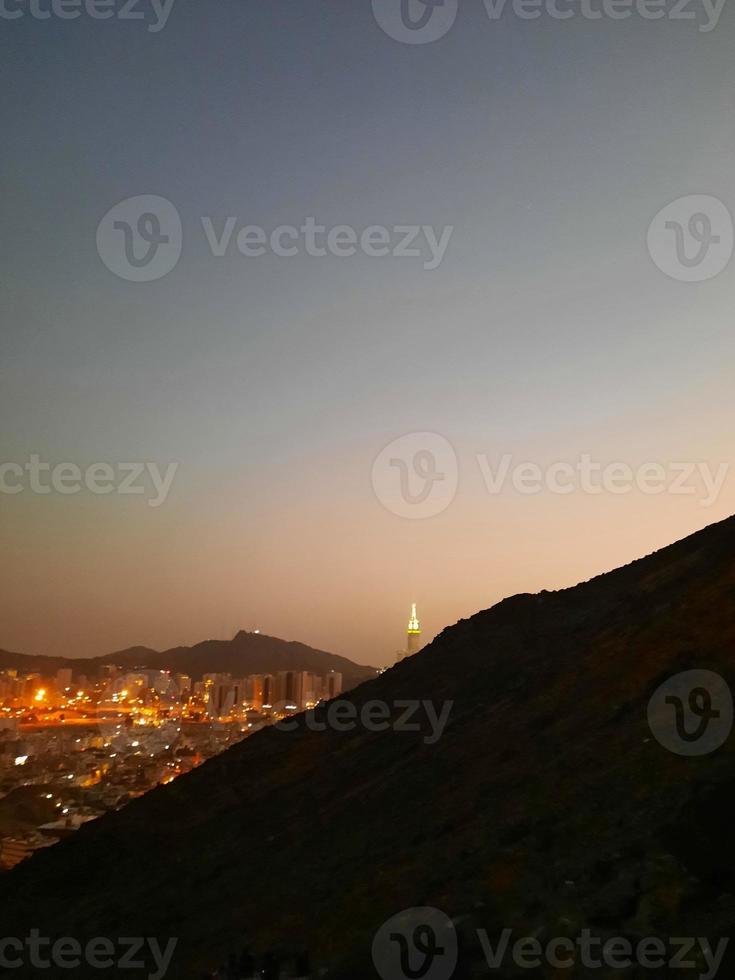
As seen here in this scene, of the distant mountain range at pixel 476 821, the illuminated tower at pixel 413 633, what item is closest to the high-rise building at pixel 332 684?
the illuminated tower at pixel 413 633

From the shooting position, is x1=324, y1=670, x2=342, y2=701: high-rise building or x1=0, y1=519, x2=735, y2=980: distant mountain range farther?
x1=324, y1=670, x2=342, y2=701: high-rise building

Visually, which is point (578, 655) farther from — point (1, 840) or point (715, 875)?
point (1, 840)

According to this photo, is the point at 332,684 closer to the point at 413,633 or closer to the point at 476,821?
the point at 413,633

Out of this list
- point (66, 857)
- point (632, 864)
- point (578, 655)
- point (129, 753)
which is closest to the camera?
point (632, 864)

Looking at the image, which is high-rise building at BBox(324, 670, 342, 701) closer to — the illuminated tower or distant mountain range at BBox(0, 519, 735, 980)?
the illuminated tower

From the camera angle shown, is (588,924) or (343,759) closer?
(588,924)

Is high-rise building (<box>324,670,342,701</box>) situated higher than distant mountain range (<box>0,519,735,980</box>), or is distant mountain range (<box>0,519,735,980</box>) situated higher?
high-rise building (<box>324,670,342,701</box>)

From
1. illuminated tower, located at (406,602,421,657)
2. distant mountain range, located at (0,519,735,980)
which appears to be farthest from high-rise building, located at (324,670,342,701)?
distant mountain range, located at (0,519,735,980)

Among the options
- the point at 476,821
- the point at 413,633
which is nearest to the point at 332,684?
the point at 413,633

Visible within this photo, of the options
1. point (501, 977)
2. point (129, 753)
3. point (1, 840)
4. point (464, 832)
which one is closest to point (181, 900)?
point (464, 832)
